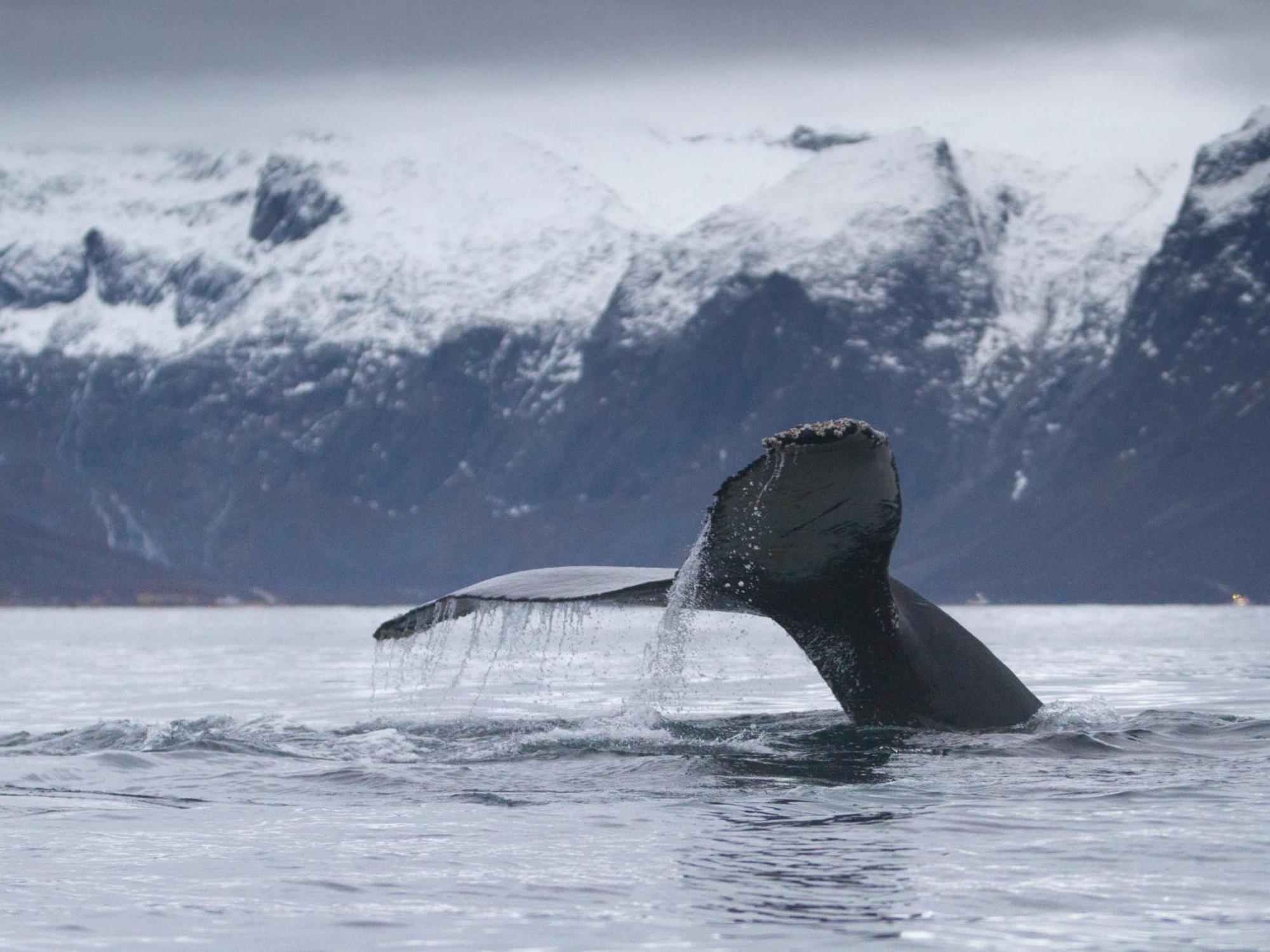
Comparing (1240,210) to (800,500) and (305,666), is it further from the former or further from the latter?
(800,500)

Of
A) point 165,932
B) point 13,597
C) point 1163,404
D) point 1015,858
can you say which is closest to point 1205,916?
point 1015,858

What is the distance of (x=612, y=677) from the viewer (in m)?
26.5

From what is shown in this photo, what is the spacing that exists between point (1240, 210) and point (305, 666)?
17706 cm

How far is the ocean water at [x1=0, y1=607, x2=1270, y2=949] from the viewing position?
25.1ft

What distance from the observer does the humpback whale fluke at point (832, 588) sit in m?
8.93

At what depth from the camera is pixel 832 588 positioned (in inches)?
399

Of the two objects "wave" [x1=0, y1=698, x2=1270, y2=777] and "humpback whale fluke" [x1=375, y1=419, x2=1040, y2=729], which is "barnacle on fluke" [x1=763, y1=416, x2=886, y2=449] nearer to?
"humpback whale fluke" [x1=375, y1=419, x2=1040, y2=729]

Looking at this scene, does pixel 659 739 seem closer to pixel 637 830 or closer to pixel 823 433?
pixel 637 830

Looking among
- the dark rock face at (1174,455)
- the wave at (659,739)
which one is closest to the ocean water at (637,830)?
the wave at (659,739)

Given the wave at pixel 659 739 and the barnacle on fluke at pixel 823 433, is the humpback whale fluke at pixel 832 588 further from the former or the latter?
the wave at pixel 659 739

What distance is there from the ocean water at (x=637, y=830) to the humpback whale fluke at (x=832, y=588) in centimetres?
23

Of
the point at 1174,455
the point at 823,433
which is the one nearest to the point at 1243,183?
the point at 1174,455

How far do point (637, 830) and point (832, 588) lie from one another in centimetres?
148

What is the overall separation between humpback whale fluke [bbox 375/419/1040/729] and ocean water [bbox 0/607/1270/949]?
9.2 inches
